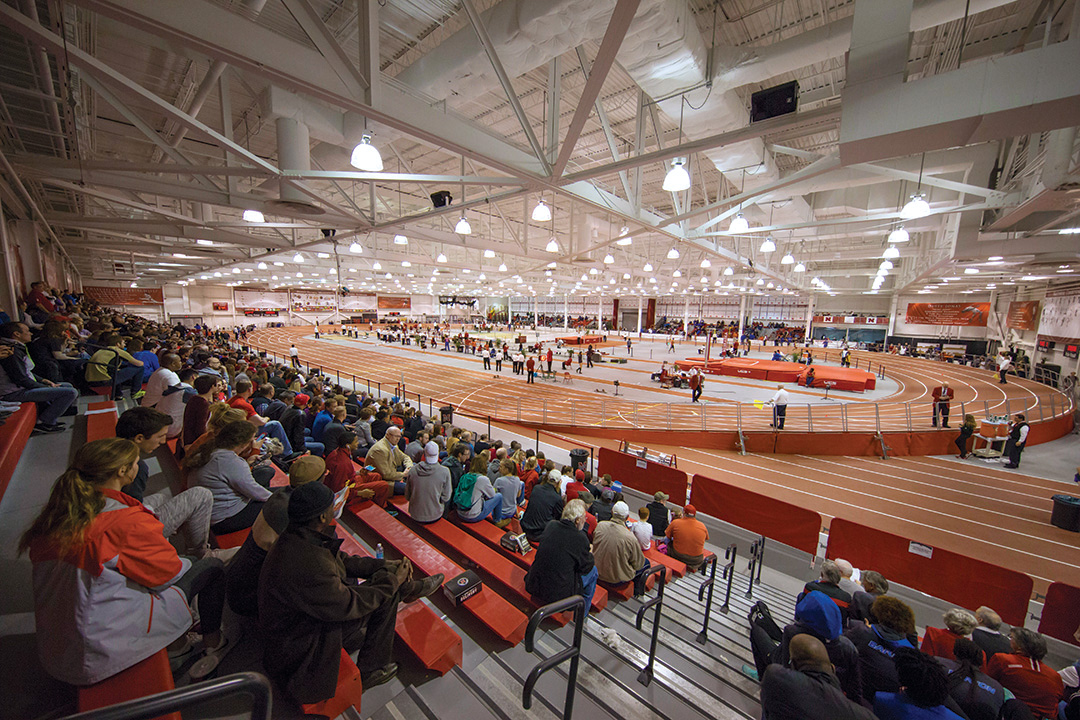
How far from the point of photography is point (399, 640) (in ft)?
9.12

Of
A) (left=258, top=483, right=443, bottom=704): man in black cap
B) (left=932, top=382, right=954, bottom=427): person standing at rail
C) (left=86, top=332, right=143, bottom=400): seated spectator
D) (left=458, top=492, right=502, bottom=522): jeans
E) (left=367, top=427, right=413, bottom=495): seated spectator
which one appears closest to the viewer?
(left=258, top=483, right=443, bottom=704): man in black cap

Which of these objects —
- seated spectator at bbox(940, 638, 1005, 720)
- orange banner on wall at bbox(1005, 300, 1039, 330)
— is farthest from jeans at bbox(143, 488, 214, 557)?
orange banner on wall at bbox(1005, 300, 1039, 330)

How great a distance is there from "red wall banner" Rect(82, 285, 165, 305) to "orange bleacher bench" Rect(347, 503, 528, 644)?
51534mm

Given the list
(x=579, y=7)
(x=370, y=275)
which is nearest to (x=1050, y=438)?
(x=579, y=7)

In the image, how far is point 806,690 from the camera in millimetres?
2146

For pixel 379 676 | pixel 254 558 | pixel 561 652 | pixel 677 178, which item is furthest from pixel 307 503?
pixel 677 178

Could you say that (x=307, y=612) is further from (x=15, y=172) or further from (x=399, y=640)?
(x=15, y=172)

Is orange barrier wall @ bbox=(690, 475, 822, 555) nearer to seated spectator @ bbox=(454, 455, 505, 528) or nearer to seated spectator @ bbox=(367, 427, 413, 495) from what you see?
seated spectator @ bbox=(454, 455, 505, 528)

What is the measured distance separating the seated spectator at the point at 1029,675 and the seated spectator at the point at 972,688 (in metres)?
0.64

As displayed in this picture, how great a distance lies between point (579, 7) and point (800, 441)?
12.8 m

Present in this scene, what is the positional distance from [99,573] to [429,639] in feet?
5.96

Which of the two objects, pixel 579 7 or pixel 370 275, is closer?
pixel 579 7

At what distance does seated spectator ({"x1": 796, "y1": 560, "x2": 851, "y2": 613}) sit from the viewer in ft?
12.4

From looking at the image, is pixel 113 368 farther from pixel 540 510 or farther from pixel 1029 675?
pixel 1029 675
